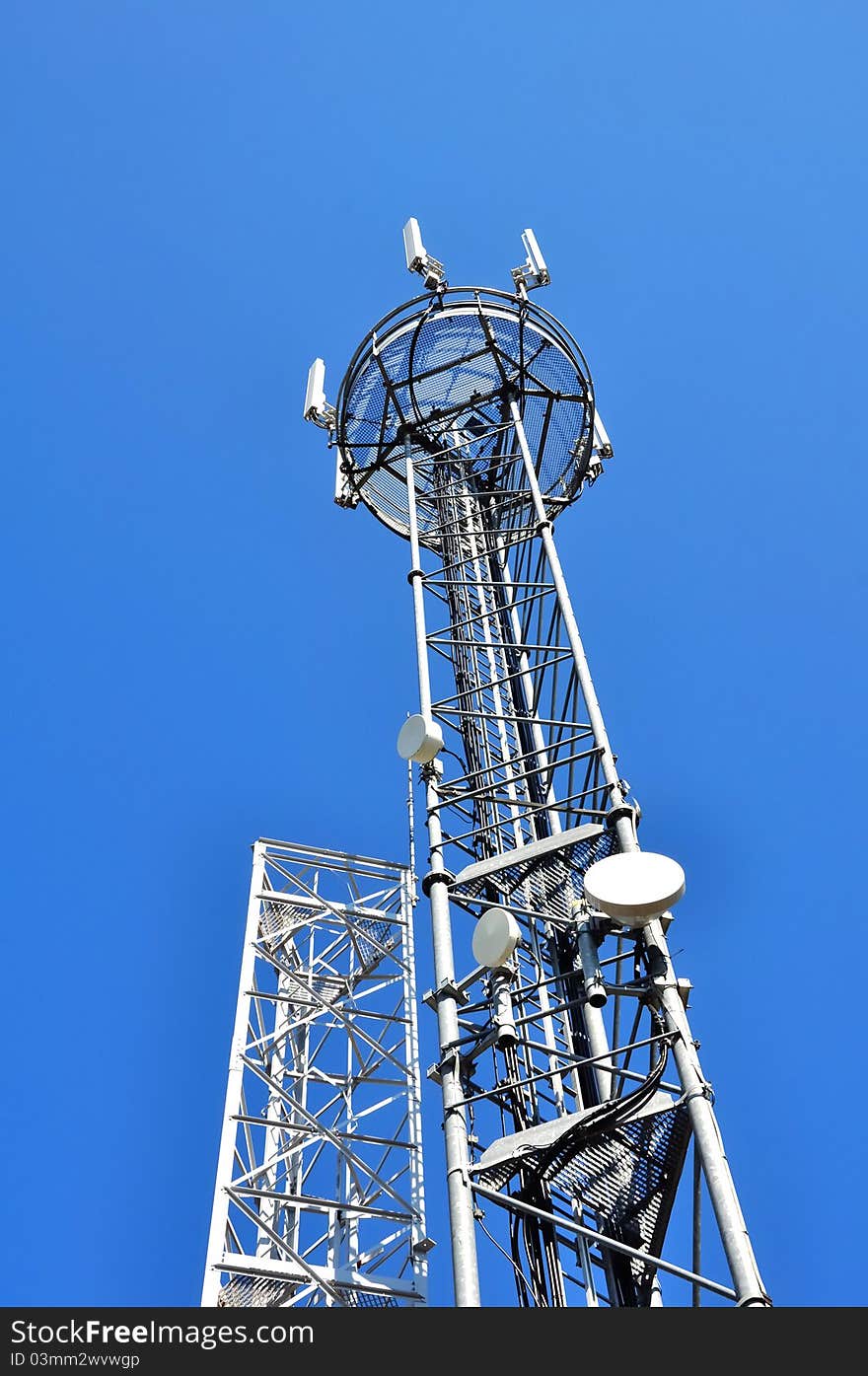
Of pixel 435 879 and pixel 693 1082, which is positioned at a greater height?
pixel 435 879

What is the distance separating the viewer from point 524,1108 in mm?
15438

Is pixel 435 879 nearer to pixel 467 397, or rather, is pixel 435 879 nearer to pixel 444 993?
pixel 444 993

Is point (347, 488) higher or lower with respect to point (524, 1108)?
higher

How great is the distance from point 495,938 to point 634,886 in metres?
1.87

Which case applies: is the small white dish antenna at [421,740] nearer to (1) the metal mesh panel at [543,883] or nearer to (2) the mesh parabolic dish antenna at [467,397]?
(1) the metal mesh panel at [543,883]

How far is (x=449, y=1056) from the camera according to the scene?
14.7m

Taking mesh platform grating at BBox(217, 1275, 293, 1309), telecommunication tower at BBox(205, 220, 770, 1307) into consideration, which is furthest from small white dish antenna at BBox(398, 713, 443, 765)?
mesh platform grating at BBox(217, 1275, 293, 1309)

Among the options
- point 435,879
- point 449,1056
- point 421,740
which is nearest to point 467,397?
point 421,740

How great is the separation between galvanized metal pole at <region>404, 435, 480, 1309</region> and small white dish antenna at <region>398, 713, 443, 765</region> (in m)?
0.17

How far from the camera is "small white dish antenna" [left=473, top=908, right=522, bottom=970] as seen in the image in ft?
50.5
